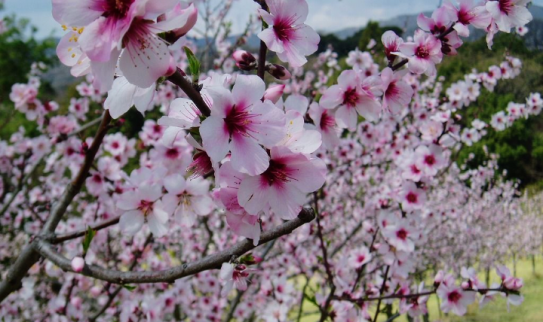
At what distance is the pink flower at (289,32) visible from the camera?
891mm

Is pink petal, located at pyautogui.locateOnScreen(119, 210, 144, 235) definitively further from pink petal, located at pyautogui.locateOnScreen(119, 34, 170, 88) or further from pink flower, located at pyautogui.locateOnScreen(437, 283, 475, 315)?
pink flower, located at pyautogui.locateOnScreen(437, 283, 475, 315)

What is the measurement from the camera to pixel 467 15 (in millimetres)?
1277

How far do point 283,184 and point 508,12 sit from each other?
1040 mm

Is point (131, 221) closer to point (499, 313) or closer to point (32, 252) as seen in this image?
point (32, 252)

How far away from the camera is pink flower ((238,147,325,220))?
2.37ft

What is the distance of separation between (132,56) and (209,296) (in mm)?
3826

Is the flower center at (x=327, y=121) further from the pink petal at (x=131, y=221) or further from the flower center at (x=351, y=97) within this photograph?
the pink petal at (x=131, y=221)

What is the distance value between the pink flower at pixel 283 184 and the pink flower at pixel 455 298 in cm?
155

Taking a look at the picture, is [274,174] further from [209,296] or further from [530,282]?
[530,282]

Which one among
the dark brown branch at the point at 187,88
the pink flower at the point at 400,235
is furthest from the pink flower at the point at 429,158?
the dark brown branch at the point at 187,88

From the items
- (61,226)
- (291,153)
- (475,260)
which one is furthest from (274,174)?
(475,260)

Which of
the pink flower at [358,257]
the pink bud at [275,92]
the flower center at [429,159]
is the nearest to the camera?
the pink bud at [275,92]

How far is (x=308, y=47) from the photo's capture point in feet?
3.13

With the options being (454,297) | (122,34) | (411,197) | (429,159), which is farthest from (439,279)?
(122,34)
